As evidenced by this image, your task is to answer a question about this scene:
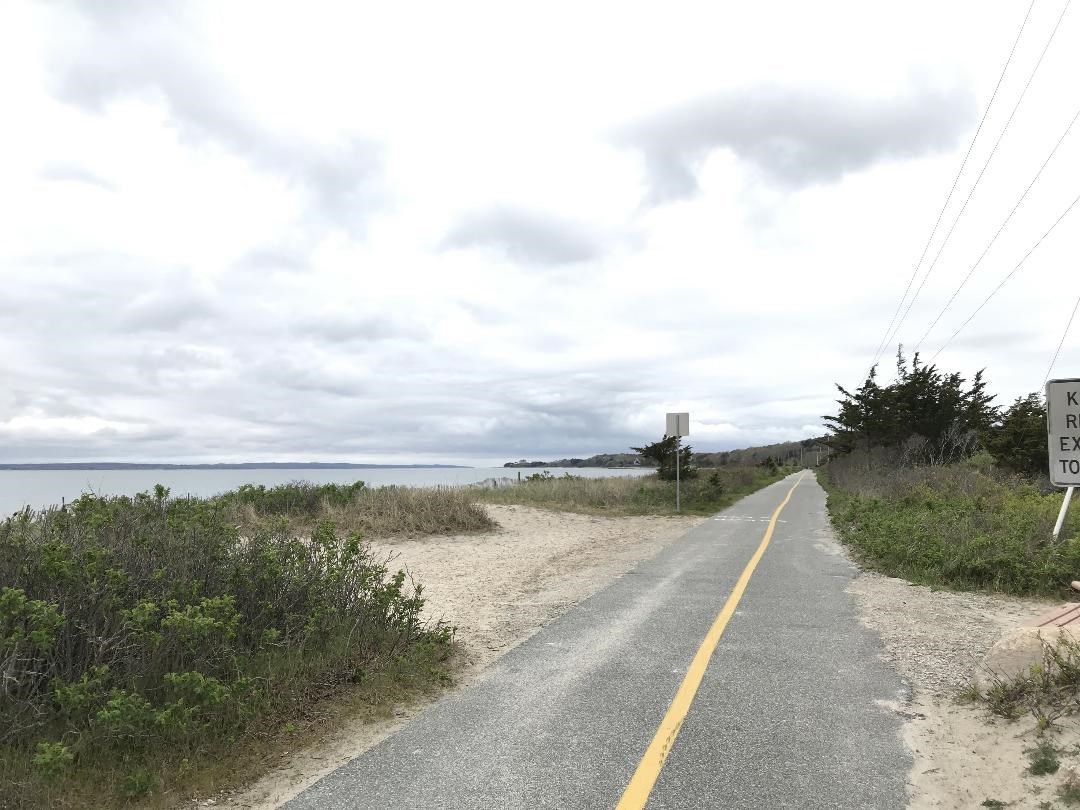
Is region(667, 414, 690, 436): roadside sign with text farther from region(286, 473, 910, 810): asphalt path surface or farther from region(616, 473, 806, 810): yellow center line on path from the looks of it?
region(616, 473, 806, 810): yellow center line on path

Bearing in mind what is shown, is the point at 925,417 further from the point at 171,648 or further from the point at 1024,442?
the point at 171,648

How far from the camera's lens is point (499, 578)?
11.3m

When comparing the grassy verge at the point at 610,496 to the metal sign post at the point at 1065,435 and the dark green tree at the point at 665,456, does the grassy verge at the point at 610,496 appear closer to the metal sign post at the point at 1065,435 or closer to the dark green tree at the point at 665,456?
the dark green tree at the point at 665,456

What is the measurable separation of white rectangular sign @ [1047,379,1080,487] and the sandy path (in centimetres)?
669

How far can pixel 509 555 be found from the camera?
1413cm

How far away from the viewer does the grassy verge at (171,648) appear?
394 centimetres

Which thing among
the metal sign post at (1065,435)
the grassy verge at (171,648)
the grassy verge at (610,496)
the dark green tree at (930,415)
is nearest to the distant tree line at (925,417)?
the dark green tree at (930,415)

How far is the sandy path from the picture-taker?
170 inches

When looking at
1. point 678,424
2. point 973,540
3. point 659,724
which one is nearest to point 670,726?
point 659,724

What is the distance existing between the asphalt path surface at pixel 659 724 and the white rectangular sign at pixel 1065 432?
4758 millimetres

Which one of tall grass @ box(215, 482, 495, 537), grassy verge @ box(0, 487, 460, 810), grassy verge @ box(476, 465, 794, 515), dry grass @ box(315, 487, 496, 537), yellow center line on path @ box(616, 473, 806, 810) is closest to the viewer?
yellow center line on path @ box(616, 473, 806, 810)

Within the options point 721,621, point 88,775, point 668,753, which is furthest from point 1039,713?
point 88,775

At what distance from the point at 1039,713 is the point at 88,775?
573cm

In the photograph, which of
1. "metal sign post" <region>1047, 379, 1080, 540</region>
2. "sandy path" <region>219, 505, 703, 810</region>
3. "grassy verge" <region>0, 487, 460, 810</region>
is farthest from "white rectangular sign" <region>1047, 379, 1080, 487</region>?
"grassy verge" <region>0, 487, 460, 810</region>
